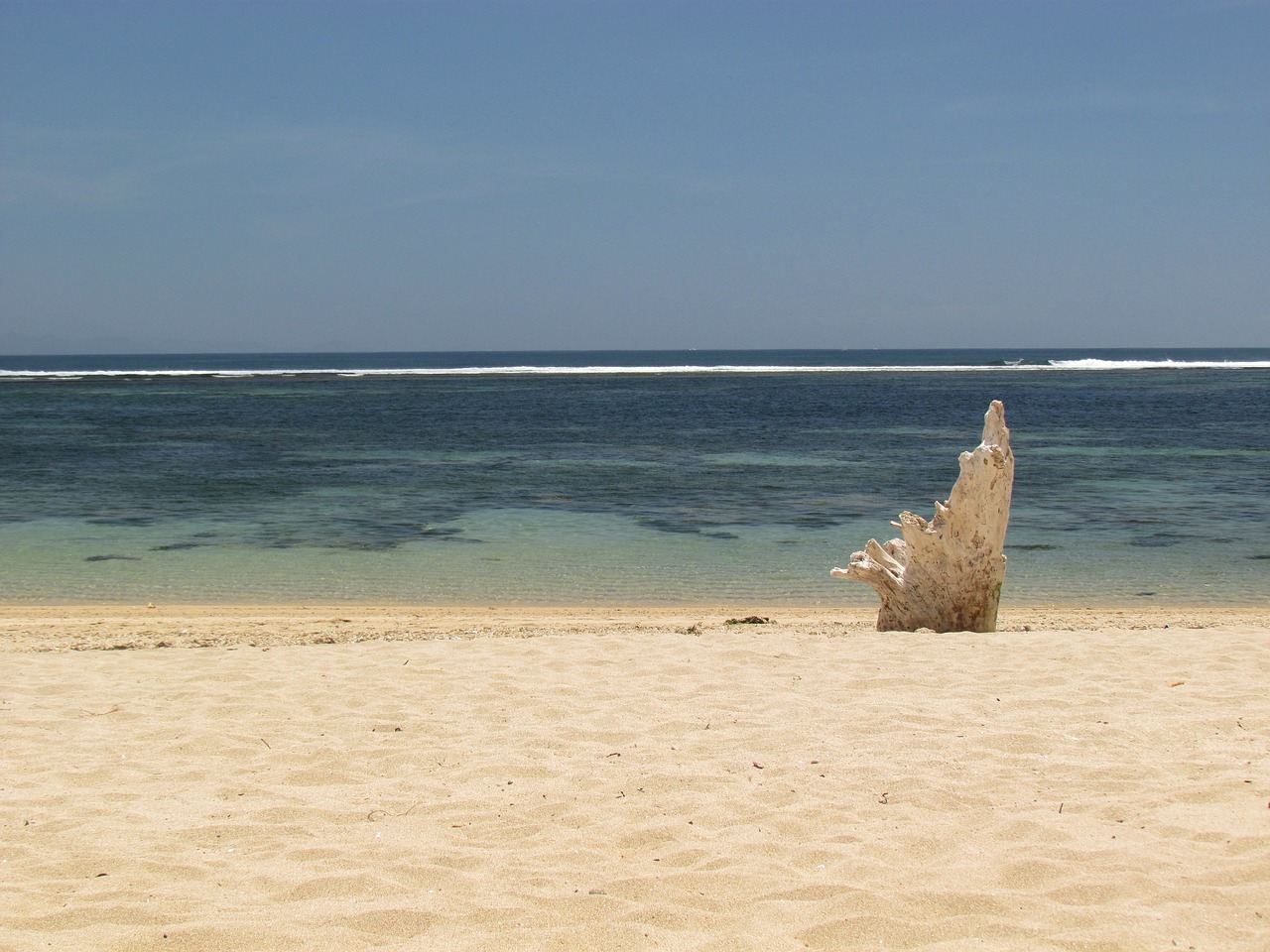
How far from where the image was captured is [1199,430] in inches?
1379

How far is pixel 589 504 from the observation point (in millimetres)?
18703

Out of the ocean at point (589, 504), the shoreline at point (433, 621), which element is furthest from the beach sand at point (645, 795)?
the ocean at point (589, 504)

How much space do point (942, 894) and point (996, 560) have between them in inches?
223

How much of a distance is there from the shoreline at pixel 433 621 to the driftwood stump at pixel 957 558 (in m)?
0.46

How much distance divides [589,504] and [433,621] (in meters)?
8.50

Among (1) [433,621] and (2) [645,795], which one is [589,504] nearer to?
(1) [433,621]

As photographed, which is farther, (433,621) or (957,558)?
(433,621)

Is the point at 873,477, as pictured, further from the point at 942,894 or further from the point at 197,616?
the point at 942,894

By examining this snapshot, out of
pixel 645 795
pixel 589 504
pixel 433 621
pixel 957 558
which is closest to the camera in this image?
pixel 645 795

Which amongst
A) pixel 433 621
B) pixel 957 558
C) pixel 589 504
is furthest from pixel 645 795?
pixel 589 504

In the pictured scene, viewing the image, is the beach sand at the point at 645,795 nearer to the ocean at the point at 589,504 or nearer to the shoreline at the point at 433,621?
the shoreline at the point at 433,621

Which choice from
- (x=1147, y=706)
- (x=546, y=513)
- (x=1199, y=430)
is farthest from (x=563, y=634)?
(x=1199, y=430)

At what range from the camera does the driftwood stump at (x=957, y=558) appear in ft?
29.3

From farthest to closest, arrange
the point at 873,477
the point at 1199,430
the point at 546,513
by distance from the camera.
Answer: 1. the point at 1199,430
2. the point at 873,477
3. the point at 546,513
